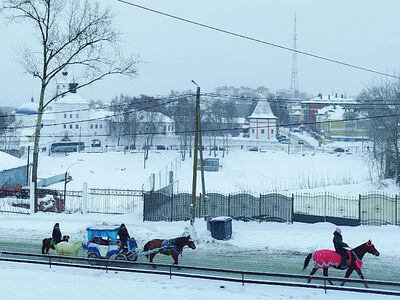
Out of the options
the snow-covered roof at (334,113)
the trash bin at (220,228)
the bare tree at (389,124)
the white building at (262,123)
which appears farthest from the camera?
A: the snow-covered roof at (334,113)

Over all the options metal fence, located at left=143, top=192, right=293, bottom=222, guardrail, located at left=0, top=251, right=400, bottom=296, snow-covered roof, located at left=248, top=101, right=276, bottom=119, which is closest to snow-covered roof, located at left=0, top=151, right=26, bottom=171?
metal fence, located at left=143, top=192, right=293, bottom=222

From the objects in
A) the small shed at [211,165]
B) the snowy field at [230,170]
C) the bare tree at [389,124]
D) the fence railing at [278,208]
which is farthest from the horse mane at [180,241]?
the small shed at [211,165]

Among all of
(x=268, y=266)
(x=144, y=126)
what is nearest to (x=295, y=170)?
(x=144, y=126)

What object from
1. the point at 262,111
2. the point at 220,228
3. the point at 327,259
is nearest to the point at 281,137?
the point at 262,111

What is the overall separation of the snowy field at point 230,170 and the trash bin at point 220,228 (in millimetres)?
29247

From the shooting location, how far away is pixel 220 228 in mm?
19234

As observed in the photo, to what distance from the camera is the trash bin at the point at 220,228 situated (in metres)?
19.2

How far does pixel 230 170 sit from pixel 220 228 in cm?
4538

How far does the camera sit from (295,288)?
1265cm

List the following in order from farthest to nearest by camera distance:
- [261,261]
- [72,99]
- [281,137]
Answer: [281,137]
[72,99]
[261,261]

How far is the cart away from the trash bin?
439 cm

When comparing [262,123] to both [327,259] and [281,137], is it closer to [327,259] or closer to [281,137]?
[281,137]

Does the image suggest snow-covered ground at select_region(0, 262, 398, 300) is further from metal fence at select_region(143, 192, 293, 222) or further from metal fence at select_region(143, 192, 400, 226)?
metal fence at select_region(143, 192, 293, 222)

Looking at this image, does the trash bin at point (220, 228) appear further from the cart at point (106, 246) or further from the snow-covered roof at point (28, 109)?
the snow-covered roof at point (28, 109)
